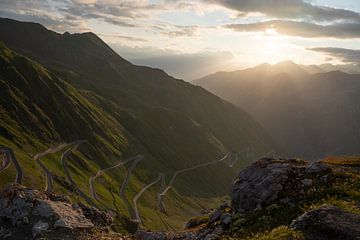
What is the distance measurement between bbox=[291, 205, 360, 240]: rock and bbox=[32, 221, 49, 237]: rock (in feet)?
62.8

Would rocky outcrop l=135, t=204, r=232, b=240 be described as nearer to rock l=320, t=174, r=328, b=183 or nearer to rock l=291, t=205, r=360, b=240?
rock l=291, t=205, r=360, b=240

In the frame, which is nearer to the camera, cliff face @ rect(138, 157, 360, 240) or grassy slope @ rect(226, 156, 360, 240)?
cliff face @ rect(138, 157, 360, 240)

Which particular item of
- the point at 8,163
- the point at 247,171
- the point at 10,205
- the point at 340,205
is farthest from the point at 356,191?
the point at 8,163

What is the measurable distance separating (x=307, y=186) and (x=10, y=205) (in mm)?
26465

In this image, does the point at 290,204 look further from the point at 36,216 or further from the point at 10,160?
the point at 10,160

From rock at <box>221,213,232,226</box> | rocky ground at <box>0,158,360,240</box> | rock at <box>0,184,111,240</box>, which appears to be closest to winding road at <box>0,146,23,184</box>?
rock at <box>0,184,111,240</box>

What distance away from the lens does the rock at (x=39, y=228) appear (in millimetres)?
31573

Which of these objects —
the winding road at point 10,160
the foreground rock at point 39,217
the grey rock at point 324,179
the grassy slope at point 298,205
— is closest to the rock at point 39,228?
the foreground rock at point 39,217

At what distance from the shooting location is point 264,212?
35.6 meters

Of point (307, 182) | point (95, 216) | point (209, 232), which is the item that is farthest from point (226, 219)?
point (95, 216)

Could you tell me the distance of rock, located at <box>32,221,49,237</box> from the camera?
104ft

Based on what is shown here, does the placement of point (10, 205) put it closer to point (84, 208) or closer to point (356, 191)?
point (84, 208)

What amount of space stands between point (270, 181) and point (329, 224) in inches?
476

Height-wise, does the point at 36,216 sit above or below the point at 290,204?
below
